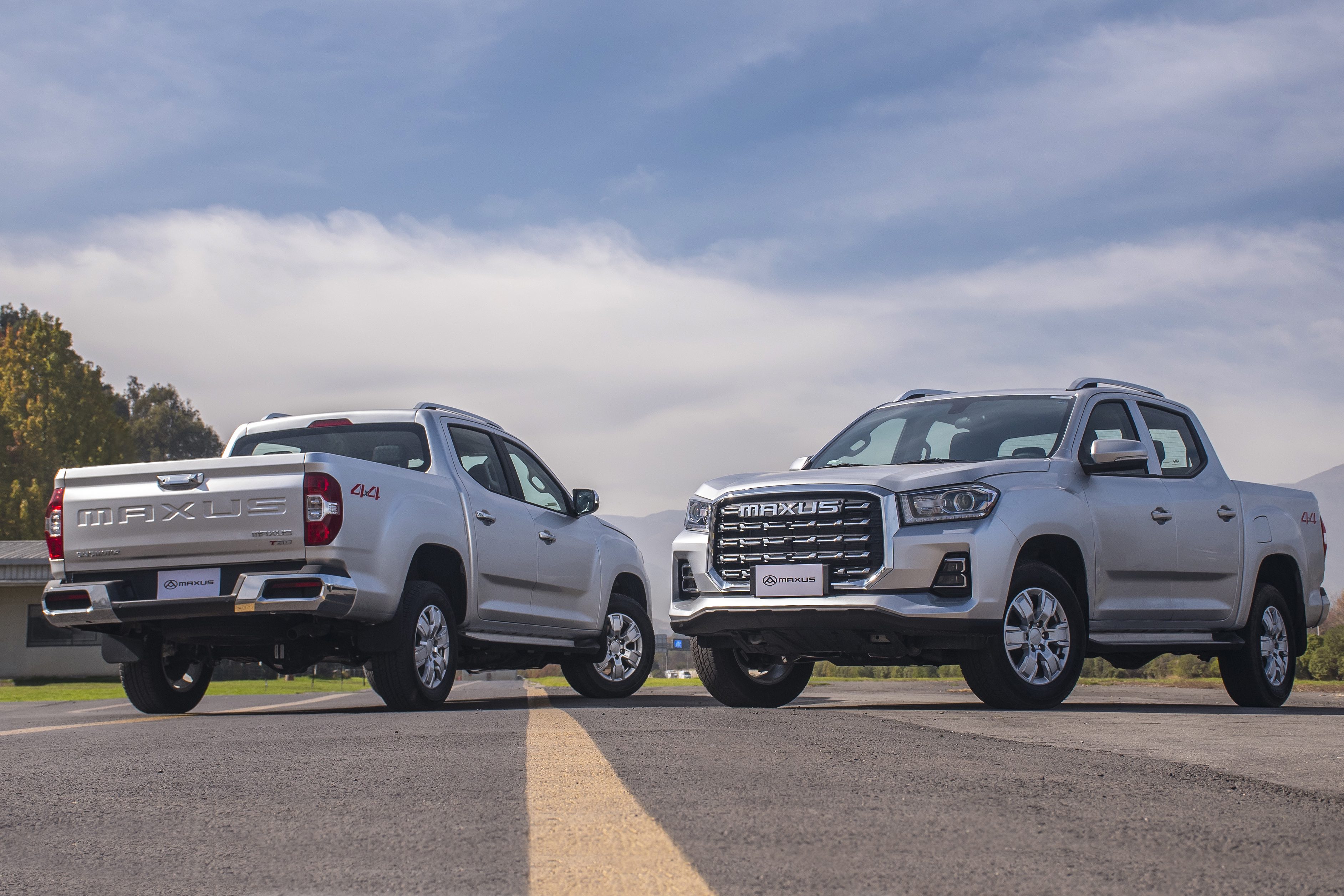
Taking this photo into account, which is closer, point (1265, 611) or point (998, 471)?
point (998, 471)

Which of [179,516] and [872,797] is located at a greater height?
[179,516]

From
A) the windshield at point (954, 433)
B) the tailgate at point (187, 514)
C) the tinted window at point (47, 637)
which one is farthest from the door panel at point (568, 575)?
the tinted window at point (47, 637)

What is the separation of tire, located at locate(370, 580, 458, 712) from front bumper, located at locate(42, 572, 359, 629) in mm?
597

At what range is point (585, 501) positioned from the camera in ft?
37.8

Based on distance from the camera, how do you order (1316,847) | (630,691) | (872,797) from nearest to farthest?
(1316,847), (872,797), (630,691)

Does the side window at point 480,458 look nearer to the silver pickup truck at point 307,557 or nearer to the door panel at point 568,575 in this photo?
the silver pickup truck at point 307,557

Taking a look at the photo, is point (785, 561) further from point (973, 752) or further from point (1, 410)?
point (1, 410)

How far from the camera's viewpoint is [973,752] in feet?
16.5

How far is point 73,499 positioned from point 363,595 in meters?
2.02

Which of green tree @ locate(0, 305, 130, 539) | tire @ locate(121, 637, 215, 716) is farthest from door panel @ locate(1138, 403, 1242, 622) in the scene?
green tree @ locate(0, 305, 130, 539)

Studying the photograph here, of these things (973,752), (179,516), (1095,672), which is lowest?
(1095,672)

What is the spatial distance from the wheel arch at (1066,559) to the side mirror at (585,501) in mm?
4403

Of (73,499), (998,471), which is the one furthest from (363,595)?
(998,471)

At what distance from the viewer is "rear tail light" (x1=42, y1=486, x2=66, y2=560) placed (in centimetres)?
845
